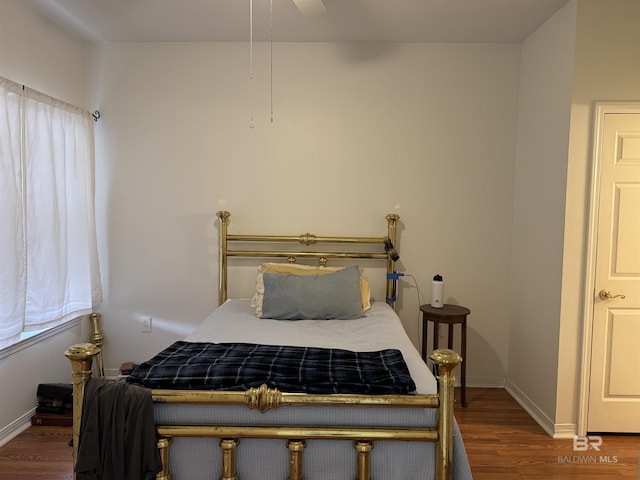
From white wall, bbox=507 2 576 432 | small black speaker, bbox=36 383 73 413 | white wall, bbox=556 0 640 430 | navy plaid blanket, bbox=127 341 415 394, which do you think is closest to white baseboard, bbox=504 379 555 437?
white wall, bbox=507 2 576 432

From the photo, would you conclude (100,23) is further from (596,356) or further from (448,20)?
(596,356)

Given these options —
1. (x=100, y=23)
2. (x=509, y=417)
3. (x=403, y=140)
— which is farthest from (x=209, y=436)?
(x=100, y=23)

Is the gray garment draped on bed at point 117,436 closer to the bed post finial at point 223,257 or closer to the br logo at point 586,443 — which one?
the bed post finial at point 223,257

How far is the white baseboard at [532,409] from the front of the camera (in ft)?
10.0

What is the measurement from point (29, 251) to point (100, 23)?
1592 mm

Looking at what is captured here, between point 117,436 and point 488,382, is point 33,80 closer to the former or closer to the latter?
point 117,436

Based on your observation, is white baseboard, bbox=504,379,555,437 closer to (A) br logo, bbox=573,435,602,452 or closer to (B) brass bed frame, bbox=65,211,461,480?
(A) br logo, bbox=573,435,602,452

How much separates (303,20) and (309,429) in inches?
101

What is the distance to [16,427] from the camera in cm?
297

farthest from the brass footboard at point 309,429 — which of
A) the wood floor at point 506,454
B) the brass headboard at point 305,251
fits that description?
the brass headboard at point 305,251

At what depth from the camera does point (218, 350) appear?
233 cm

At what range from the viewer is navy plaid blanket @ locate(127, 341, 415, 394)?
189cm

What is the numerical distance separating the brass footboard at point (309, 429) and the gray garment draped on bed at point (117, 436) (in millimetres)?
54

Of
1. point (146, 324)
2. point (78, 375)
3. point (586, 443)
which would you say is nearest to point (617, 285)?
point (586, 443)
